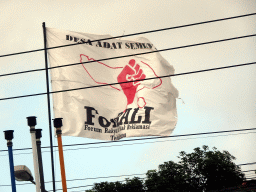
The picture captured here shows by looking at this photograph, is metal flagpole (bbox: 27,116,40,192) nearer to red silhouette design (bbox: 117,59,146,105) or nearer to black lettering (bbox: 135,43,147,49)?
red silhouette design (bbox: 117,59,146,105)

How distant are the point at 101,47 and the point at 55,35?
135cm

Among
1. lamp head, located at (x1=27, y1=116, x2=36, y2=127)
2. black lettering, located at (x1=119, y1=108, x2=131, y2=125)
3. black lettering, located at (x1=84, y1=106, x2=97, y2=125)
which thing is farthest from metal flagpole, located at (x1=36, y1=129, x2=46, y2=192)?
black lettering, located at (x1=119, y1=108, x2=131, y2=125)

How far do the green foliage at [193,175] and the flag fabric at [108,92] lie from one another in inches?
1391

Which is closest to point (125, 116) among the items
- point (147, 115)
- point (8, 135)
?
point (147, 115)

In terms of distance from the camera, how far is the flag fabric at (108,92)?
1202cm

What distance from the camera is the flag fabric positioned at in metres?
12.0

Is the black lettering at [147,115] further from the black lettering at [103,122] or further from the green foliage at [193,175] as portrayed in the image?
the green foliage at [193,175]

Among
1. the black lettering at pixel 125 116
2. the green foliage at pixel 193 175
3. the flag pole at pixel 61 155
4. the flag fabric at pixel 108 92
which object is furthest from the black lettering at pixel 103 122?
the green foliage at pixel 193 175

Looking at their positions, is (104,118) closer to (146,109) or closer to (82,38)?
(146,109)

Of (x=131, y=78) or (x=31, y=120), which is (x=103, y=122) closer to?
(x=131, y=78)

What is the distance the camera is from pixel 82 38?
12961 mm

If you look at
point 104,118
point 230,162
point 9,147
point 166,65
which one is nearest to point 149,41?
point 166,65

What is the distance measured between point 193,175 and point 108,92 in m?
41.0

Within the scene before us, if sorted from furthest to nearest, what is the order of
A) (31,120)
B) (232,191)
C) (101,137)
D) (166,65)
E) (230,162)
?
(230,162) < (232,191) < (166,65) < (101,137) < (31,120)
